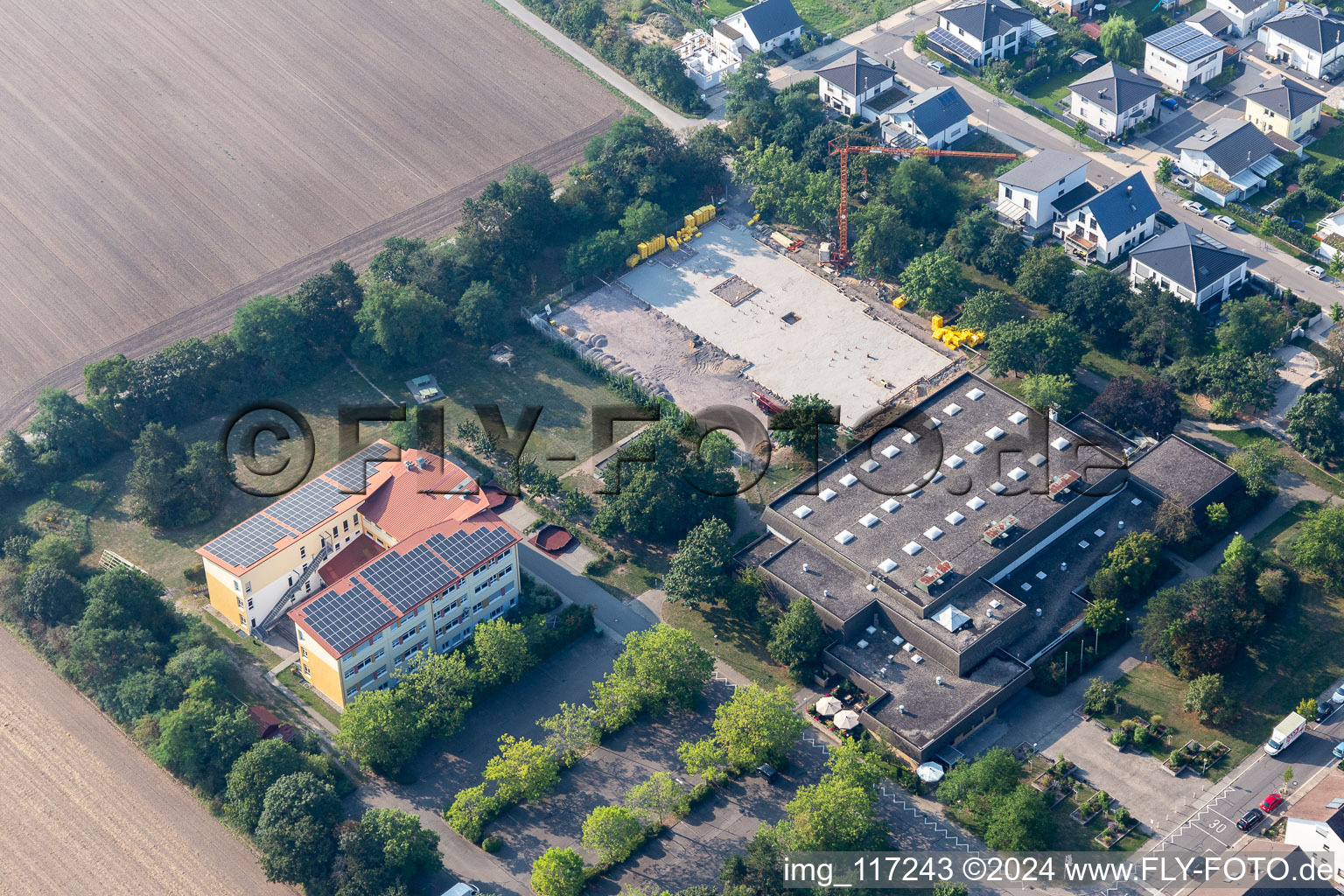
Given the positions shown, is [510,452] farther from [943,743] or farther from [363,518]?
[943,743]

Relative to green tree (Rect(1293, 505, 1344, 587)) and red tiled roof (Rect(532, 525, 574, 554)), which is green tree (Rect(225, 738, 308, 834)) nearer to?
red tiled roof (Rect(532, 525, 574, 554))

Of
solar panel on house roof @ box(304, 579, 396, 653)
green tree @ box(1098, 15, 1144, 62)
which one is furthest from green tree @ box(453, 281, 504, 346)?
green tree @ box(1098, 15, 1144, 62)

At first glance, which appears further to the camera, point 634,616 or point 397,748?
point 634,616

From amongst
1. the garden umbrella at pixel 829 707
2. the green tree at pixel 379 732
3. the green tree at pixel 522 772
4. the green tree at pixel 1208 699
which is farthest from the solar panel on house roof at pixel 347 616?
the green tree at pixel 1208 699

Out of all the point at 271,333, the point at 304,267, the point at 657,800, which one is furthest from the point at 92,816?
the point at 304,267

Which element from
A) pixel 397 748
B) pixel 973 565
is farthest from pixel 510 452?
pixel 973 565

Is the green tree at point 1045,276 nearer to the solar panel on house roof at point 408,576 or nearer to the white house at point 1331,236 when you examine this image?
the white house at point 1331,236

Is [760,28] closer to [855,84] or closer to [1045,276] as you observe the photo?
[855,84]
